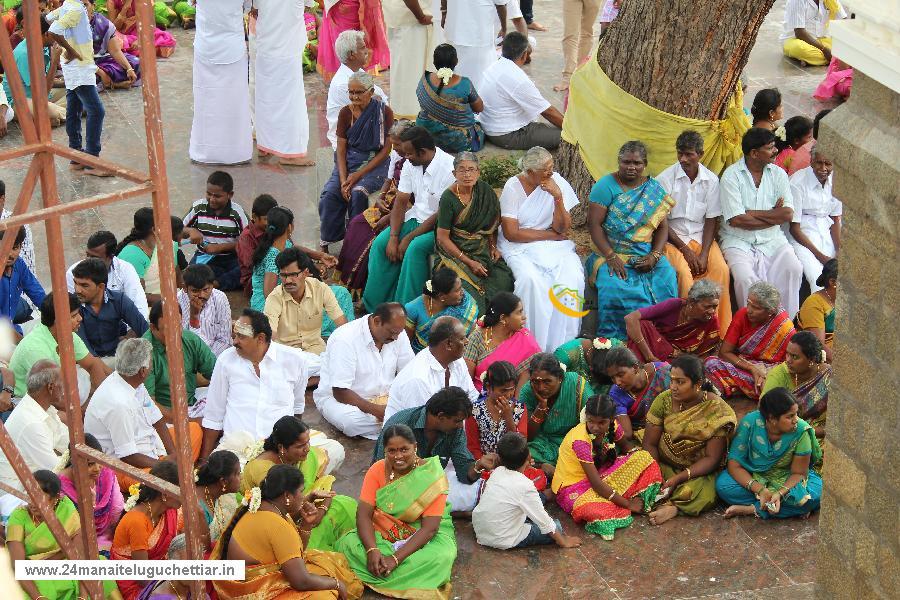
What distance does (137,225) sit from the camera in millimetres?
8938

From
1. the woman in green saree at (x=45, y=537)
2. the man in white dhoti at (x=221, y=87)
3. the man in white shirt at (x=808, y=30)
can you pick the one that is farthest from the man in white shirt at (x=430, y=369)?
the man in white shirt at (x=808, y=30)

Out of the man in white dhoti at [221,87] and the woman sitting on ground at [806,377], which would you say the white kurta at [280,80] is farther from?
the woman sitting on ground at [806,377]

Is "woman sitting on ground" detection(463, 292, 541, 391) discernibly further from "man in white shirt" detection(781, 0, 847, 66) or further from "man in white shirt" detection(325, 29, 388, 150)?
"man in white shirt" detection(781, 0, 847, 66)

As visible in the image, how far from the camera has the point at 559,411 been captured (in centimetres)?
778

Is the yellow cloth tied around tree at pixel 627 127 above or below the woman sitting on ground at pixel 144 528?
above

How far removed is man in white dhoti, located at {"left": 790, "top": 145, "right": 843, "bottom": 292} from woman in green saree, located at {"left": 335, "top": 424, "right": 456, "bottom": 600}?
3.64m

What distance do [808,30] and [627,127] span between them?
5.01 meters

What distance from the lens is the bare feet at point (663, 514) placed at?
7508 mm

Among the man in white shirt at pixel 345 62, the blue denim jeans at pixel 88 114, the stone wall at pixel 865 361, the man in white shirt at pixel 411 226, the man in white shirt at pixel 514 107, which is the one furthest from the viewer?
the blue denim jeans at pixel 88 114

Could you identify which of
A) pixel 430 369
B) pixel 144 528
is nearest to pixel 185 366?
pixel 430 369

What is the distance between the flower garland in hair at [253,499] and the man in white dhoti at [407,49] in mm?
5560

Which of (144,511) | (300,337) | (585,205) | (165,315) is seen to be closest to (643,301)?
(585,205)

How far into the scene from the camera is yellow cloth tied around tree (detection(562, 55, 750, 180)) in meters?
9.46

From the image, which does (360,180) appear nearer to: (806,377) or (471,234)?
(471,234)
